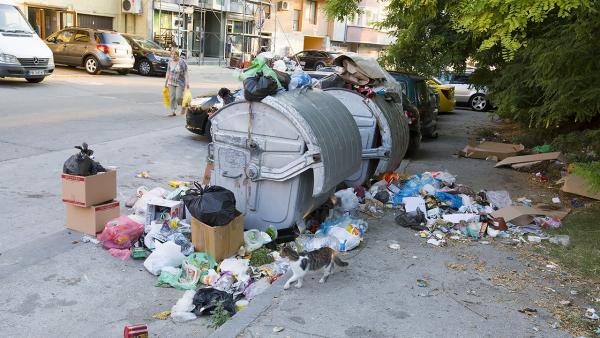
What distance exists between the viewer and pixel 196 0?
32656 mm

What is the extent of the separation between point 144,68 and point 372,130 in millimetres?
18327

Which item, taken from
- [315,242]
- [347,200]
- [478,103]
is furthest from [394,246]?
[478,103]

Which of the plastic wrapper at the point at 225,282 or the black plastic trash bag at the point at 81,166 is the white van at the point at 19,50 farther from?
the plastic wrapper at the point at 225,282

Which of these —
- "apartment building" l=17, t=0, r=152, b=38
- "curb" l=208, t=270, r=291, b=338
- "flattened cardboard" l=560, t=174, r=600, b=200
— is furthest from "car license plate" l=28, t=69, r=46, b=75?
"flattened cardboard" l=560, t=174, r=600, b=200

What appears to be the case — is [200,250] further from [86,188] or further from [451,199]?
[451,199]

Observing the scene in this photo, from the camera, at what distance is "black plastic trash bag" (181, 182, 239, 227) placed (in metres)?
5.22

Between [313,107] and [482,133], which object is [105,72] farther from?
[313,107]

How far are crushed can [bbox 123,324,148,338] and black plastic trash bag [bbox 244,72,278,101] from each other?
2.60 m

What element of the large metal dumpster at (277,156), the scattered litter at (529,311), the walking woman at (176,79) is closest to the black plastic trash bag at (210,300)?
the large metal dumpster at (277,156)

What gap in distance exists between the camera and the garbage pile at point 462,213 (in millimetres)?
6547

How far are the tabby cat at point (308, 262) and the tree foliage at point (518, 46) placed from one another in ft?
7.16

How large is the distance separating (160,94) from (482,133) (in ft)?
33.2

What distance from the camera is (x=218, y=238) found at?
17.0ft

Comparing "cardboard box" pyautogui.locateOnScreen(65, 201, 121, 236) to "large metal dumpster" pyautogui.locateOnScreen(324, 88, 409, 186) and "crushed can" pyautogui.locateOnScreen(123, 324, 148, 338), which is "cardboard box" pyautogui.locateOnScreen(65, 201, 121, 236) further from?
"large metal dumpster" pyautogui.locateOnScreen(324, 88, 409, 186)
